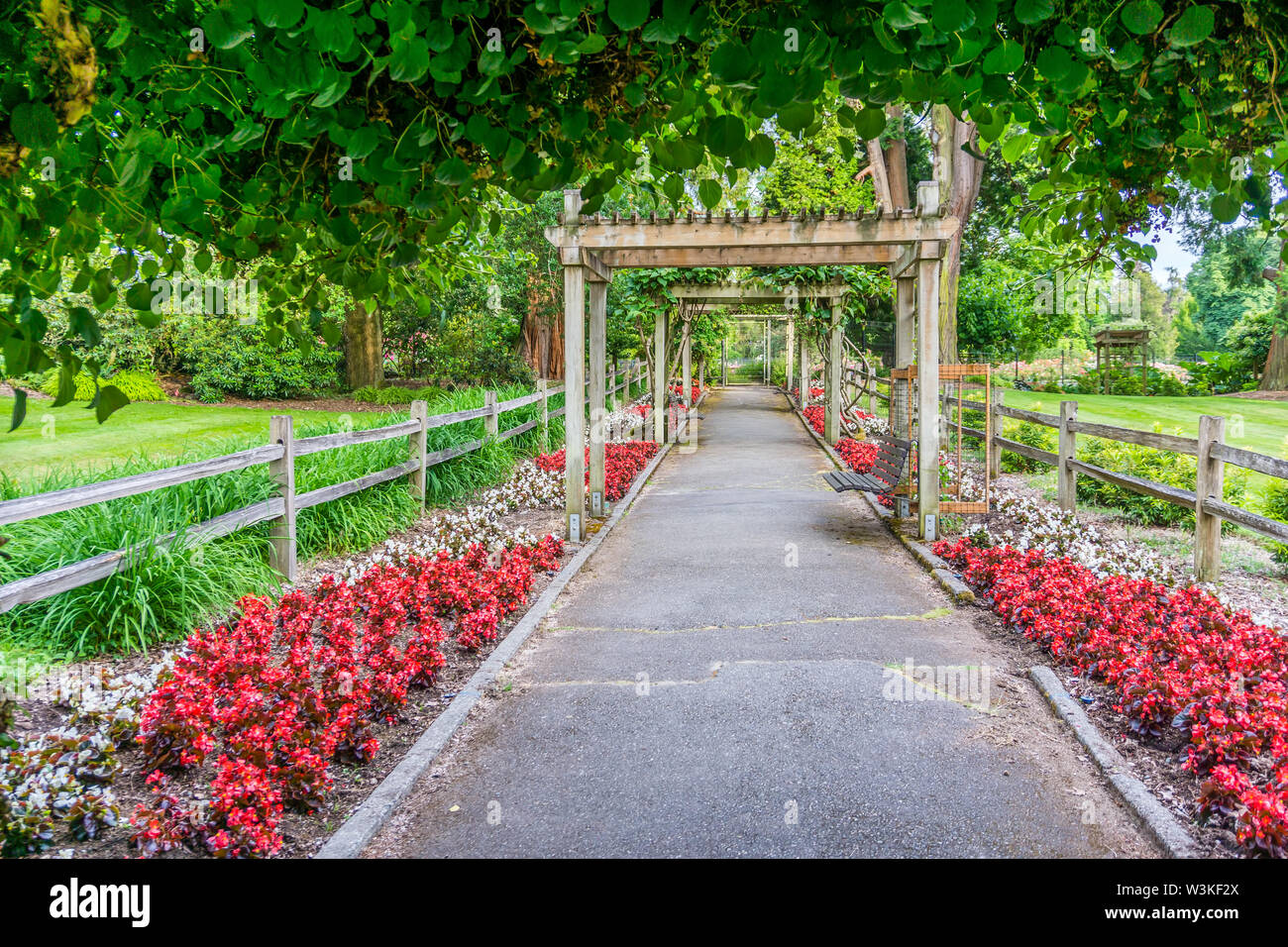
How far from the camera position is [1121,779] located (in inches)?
129

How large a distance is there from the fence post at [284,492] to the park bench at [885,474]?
5092 millimetres

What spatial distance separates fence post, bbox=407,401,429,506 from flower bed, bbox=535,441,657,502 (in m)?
1.94

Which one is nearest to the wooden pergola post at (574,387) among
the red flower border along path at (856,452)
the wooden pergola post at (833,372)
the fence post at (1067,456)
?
the red flower border along path at (856,452)

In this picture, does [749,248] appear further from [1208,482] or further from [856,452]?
[856,452]

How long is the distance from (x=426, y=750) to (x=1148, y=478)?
7955 millimetres

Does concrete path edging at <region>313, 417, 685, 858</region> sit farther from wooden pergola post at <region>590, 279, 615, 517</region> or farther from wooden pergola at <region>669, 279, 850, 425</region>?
wooden pergola at <region>669, 279, 850, 425</region>

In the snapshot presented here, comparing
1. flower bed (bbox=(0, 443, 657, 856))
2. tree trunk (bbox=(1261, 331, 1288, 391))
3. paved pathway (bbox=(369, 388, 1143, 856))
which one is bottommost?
paved pathway (bbox=(369, 388, 1143, 856))

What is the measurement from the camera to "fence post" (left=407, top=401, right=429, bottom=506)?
884cm

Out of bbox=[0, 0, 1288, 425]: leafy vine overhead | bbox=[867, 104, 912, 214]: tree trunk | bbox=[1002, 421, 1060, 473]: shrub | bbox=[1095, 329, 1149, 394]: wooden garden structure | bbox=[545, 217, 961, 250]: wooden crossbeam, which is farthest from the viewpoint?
bbox=[1095, 329, 1149, 394]: wooden garden structure

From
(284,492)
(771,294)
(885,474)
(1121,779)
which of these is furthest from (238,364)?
(1121,779)

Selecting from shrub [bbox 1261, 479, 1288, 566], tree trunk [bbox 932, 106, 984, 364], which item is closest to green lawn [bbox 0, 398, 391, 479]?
tree trunk [bbox 932, 106, 984, 364]

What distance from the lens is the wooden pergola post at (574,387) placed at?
8164 millimetres

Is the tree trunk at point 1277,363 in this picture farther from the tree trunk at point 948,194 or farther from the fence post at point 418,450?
the fence post at point 418,450

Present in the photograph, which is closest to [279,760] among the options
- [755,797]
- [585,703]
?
[585,703]
